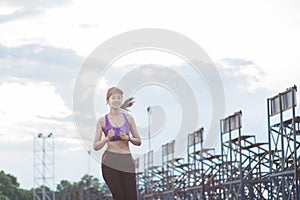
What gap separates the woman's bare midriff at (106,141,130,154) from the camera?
812 cm

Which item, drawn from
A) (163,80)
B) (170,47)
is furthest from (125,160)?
(163,80)

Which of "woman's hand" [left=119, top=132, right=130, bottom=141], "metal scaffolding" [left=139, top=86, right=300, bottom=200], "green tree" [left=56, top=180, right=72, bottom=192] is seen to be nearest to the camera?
"woman's hand" [left=119, top=132, right=130, bottom=141]

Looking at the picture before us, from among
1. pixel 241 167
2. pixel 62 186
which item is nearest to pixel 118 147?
pixel 241 167

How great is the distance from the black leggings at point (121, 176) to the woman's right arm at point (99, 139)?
0.19m

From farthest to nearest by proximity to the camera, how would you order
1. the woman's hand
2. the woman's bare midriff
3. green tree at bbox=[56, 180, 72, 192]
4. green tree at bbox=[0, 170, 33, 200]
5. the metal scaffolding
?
green tree at bbox=[56, 180, 72, 192] → green tree at bbox=[0, 170, 33, 200] → the metal scaffolding → the woman's bare midriff → the woman's hand

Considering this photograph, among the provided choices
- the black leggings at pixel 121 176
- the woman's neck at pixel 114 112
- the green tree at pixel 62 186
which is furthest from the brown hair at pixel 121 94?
the green tree at pixel 62 186

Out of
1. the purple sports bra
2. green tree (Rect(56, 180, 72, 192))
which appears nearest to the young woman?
the purple sports bra

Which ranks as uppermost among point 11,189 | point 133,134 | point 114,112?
point 11,189

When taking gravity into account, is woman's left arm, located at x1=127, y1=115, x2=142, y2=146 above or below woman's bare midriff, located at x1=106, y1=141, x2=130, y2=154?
above

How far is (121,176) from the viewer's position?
319 inches

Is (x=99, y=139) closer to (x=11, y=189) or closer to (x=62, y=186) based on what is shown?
(x=11, y=189)

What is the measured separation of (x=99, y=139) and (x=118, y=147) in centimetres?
20

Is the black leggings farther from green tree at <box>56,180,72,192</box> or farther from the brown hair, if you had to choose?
green tree at <box>56,180,72,192</box>

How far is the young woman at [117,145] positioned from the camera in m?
8.05
